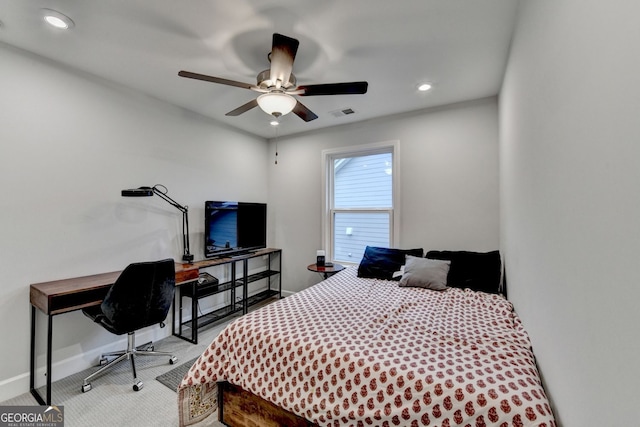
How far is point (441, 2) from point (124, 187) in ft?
10.1

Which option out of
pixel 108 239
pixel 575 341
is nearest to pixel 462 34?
pixel 575 341

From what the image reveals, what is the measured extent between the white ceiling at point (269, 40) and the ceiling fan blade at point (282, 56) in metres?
0.17

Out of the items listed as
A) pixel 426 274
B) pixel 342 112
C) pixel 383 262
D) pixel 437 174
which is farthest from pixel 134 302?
pixel 437 174

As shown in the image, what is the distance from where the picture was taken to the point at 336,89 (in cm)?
196

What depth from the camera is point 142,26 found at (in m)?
1.90

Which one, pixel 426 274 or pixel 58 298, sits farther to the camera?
pixel 426 274

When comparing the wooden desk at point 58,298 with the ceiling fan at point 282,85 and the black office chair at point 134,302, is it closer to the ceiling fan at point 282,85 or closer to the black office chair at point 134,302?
the black office chair at point 134,302

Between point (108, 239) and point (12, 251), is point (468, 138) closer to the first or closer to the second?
point (108, 239)

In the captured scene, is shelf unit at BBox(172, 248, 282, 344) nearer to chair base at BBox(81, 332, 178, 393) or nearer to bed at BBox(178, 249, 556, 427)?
chair base at BBox(81, 332, 178, 393)

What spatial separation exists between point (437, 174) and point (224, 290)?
2903 mm

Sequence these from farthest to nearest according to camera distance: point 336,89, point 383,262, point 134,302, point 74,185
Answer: point 383,262 → point 74,185 → point 134,302 → point 336,89

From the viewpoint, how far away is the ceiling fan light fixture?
2.05 metres

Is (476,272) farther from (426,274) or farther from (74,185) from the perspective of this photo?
(74,185)

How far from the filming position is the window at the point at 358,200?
3641 mm
